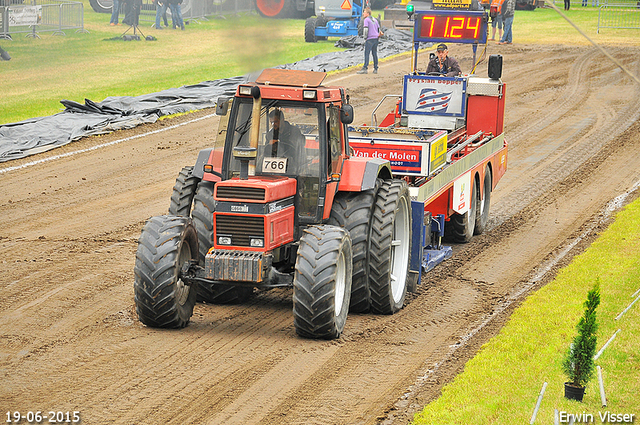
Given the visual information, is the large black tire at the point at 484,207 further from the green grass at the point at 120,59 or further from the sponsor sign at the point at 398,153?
the green grass at the point at 120,59

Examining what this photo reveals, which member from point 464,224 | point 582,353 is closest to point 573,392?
point 582,353

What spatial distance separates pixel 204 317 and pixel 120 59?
23.3 metres

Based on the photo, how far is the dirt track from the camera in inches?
268

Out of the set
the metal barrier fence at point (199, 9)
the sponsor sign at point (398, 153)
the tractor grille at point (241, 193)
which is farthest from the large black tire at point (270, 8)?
the tractor grille at point (241, 193)

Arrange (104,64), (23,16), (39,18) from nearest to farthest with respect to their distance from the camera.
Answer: (104,64) → (23,16) → (39,18)

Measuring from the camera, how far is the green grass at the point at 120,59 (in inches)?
942

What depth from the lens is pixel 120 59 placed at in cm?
3036

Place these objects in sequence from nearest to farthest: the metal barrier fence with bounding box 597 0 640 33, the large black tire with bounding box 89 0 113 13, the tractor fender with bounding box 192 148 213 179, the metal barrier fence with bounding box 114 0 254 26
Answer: the tractor fender with bounding box 192 148 213 179, the metal barrier fence with bounding box 114 0 254 26, the metal barrier fence with bounding box 597 0 640 33, the large black tire with bounding box 89 0 113 13

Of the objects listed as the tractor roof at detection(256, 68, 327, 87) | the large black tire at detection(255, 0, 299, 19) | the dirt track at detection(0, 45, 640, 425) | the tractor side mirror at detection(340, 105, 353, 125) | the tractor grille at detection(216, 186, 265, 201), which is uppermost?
the large black tire at detection(255, 0, 299, 19)

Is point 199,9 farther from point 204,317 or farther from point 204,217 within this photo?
point 204,317

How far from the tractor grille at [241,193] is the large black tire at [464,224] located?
16.9 feet

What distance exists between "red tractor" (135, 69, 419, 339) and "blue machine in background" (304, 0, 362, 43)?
27.0 meters

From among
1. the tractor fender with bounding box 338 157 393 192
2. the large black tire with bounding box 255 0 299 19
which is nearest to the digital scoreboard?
the large black tire with bounding box 255 0 299 19

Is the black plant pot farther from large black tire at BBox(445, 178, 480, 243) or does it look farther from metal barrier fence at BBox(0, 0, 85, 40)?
metal barrier fence at BBox(0, 0, 85, 40)
